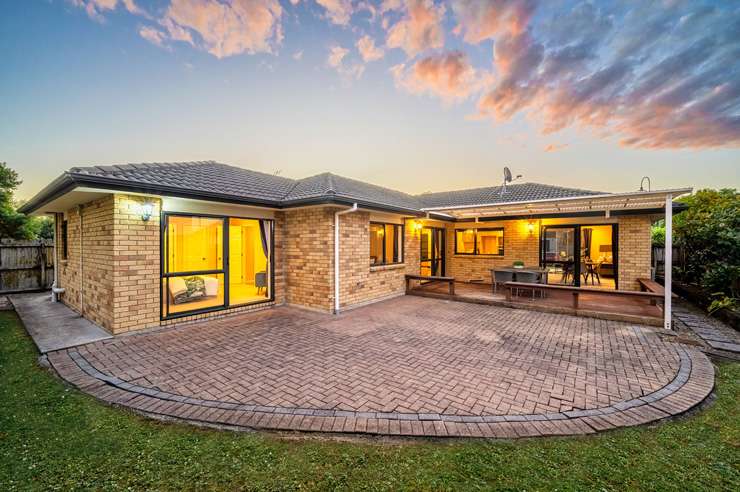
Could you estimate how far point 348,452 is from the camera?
2410mm

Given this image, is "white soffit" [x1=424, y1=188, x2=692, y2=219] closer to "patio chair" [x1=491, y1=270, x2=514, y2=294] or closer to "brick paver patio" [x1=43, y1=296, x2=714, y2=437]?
"patio chair" [x1=491, y1=270, x2=514, y2=294]

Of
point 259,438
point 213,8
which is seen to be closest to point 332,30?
point 213,8

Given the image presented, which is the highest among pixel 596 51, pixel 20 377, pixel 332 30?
pixel 332 30

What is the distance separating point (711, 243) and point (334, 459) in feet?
37.6

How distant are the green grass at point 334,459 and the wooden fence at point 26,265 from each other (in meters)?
11.2

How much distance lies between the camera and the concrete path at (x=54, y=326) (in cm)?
498

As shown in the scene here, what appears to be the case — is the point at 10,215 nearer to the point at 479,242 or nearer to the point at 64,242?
the point at 64,242

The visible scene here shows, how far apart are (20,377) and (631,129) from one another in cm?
1563

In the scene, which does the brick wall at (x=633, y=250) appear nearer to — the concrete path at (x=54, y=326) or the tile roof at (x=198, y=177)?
the tile roof at (x=198, y=177)

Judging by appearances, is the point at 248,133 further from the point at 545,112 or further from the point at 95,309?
the point at 545,112

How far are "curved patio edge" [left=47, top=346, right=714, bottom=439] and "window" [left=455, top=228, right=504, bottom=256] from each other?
29.9ft

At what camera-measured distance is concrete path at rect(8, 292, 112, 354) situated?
4983mm

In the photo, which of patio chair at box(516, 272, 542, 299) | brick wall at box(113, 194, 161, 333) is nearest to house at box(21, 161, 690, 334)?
brick wall at box(113, 194, 161, 333)

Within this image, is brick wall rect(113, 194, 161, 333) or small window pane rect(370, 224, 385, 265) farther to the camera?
small window pane rect(370, 224, 385, 265)
